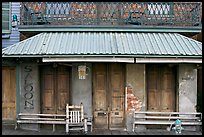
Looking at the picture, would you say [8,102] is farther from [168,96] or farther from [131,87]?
[168,96]

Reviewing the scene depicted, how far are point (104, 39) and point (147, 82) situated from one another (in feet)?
7.94

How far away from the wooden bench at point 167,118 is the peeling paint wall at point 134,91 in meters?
0.23

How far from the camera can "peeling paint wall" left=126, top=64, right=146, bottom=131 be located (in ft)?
32.4

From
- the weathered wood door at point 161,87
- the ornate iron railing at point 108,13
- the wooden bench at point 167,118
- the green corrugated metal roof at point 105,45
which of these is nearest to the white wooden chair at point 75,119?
the wooden bench at point 167,118

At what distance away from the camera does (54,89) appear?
1033cm

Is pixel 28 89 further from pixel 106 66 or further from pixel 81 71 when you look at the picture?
pixel 106 66

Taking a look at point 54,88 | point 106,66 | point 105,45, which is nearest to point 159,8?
point 105,45

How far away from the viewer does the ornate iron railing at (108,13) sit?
1054 cm

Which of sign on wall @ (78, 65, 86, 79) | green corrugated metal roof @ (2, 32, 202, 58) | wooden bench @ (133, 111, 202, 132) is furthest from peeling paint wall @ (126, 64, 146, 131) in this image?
sign on wall @ (78, 65, 86, 79)

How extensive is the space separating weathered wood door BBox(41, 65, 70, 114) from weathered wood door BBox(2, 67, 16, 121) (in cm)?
172

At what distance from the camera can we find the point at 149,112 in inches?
380

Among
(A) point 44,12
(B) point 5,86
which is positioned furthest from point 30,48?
(B) point 5,86

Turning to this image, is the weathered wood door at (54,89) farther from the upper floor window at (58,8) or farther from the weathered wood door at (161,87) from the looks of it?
the weathered wood door at (161,87)

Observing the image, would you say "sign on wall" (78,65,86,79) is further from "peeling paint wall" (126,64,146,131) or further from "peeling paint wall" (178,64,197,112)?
"peeling paint wall" (178,64,197,112)
